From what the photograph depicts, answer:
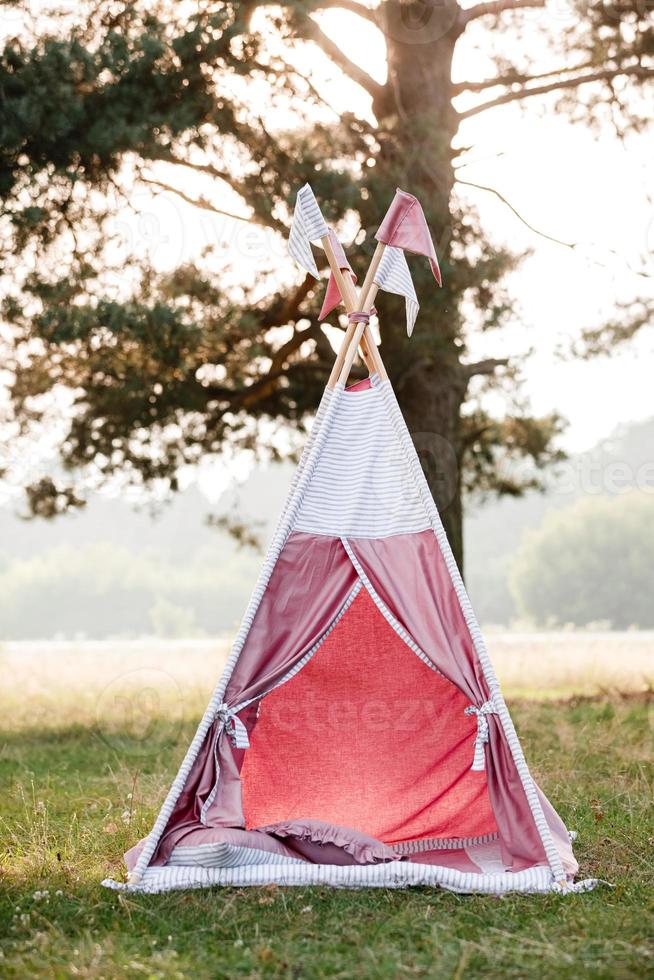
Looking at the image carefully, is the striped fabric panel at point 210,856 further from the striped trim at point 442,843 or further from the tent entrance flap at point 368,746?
Result: the striped trim at point 442,843

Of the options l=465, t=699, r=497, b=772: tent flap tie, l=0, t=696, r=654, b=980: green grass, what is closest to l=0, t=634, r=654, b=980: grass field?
l=0, t=696, r=654, b=980: green grass

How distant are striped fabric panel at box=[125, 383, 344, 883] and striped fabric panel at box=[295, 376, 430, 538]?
0.05 meters

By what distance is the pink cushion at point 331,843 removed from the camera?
12.9 feet

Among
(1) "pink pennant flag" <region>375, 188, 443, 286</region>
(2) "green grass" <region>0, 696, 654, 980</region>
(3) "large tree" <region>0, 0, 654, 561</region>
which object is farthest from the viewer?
(3) "large tree" <region>0, 0, 654, 561</region>

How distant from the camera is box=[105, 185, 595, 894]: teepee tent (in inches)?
147

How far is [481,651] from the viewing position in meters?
3.84

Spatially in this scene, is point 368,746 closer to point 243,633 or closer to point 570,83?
point 243,633

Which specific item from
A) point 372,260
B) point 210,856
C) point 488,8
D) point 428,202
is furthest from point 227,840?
point 488,8

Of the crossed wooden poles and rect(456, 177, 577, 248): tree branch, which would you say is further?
rect(456, 177, 577, 248): tree branch

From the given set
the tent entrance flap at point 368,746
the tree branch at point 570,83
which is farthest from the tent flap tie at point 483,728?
the tree branch at point 570,83

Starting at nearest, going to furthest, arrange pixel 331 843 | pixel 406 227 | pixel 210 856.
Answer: pixel 210 856 < pixel 331 843 < pixel 406 227

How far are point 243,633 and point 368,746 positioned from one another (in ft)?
3.40

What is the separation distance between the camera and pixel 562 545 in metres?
44.0

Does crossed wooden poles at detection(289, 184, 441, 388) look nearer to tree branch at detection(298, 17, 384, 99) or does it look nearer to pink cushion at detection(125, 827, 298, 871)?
pink cushion at detection(125, 827, 298, 871)
